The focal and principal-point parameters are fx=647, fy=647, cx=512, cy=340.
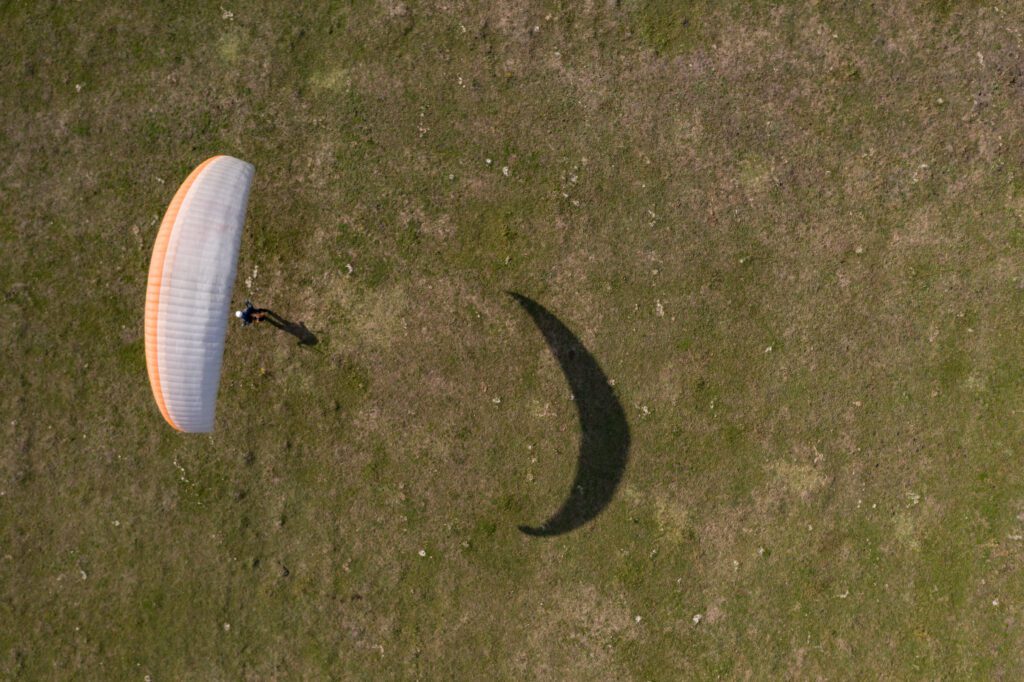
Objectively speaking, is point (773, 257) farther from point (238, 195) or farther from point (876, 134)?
point (238, 195)

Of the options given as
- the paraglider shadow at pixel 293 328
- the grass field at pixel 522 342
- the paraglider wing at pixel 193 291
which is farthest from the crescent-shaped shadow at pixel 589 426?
the paraglider wing at pixel 193 291

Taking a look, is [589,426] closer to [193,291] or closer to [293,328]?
[293,328]

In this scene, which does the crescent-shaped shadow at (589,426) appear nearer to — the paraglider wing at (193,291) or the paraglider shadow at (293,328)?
the paraglider shadow at (293,328)

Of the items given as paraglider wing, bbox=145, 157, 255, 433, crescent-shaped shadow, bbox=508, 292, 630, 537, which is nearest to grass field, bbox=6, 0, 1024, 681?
crescent-shaped shadow, bbox=508, 292, 630, 537

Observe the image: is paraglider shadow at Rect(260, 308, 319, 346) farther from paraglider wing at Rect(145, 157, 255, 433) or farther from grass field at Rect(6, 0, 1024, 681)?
paraglider wing at Rect(145, 157, 255, 433)

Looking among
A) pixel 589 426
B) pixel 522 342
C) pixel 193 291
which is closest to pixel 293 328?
pixel 193 291

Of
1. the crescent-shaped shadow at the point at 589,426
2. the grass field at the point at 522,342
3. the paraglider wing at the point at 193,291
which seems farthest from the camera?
the crescent-shaped shadow at the point at 589,426
